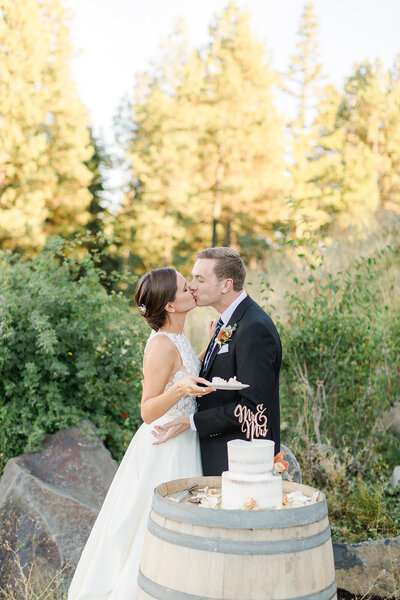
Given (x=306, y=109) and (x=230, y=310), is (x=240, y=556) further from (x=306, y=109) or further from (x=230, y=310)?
(x=306, y=109)

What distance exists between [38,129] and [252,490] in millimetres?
19388

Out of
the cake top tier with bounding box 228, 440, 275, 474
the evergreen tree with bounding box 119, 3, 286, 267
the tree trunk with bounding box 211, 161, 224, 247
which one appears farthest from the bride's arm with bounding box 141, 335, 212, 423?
the tree trunk with bounding box 211, 161, 224, 247

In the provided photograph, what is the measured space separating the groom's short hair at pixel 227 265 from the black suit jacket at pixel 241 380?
0.21 m

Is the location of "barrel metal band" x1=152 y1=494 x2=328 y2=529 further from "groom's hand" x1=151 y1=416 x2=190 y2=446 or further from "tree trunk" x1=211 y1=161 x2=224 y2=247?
"tree trunk" x1=211 y1=161 x2=224 y2=247

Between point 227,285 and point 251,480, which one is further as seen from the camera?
point 227,285

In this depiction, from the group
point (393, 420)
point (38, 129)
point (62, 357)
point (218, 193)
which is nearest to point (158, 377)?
point (62, 357)

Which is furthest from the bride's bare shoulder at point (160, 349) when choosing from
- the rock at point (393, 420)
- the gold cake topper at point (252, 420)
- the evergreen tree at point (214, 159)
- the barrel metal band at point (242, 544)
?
the evergreen tree at point (214, 159)

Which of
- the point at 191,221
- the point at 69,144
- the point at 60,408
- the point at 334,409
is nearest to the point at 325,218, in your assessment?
the point at 191,221

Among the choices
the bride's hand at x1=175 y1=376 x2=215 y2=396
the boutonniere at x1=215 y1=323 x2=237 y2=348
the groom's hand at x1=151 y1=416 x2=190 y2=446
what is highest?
the boutonniere at x1=215 y1=323 x2=237 y2=348

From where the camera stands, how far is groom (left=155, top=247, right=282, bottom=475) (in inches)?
116

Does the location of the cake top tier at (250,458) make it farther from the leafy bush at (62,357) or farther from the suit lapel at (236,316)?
the leafy bush at (62,357)

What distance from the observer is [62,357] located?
5.86m

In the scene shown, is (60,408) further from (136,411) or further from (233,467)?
(233,467)

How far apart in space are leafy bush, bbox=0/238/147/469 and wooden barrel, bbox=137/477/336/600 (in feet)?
10.6
